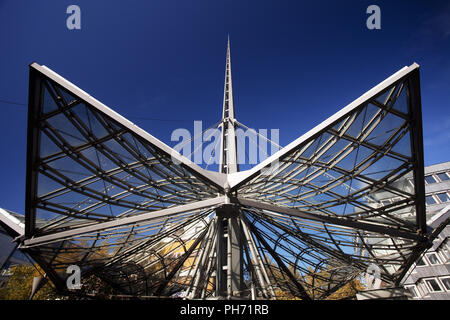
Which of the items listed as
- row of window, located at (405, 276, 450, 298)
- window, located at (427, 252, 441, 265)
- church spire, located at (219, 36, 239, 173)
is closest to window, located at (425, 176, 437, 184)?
window, located at (427, 252, 441, 265)

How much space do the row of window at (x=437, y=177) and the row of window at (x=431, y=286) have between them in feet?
57.0

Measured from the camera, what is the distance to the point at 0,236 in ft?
142

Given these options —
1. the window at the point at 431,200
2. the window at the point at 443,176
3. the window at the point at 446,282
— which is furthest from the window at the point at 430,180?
the window at the point at 446,282

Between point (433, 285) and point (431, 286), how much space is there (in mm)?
298

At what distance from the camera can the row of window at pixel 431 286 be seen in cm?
3281

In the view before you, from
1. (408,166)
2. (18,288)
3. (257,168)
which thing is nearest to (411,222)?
(408,166)

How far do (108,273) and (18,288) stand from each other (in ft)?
61.3

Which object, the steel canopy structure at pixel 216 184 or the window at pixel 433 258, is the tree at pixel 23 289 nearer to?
the steel canopy structure at pixel 216 184

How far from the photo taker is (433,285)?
3388 cm

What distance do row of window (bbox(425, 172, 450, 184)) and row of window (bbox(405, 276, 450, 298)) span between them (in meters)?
17.4
